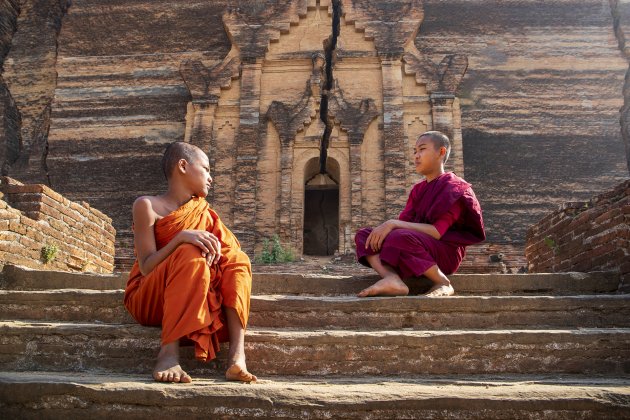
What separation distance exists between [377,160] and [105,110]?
6.48m

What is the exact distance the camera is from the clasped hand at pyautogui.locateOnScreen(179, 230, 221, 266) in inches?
125

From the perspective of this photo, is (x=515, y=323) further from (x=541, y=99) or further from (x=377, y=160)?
A: (x=541, y=99)

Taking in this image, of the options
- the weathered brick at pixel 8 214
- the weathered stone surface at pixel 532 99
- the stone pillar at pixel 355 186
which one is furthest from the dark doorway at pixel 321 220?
the weathered brick at pixel 8 214

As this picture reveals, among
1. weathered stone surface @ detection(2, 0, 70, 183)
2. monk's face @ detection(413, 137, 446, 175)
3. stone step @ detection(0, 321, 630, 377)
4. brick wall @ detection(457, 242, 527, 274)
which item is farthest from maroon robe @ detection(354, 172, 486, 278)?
weathered stone surface @ detection(2, 0, 70, 183)

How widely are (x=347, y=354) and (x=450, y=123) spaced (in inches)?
377

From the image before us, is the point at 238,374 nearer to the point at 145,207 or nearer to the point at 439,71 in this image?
the point at 145,207

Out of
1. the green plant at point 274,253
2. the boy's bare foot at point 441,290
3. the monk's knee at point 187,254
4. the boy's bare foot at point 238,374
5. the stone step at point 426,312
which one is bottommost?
the boy's bare foot at point 238,374

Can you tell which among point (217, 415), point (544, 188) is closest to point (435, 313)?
point (217, 415)

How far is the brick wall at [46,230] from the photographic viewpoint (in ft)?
17.4

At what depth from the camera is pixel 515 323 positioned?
3662mm

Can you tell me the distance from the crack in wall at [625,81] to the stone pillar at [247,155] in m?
7.88

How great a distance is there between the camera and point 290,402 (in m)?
2.57

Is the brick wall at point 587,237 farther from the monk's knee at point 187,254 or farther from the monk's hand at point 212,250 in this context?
the monk's knee at point 187,254

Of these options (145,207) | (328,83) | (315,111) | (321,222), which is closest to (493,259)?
(321,222)
